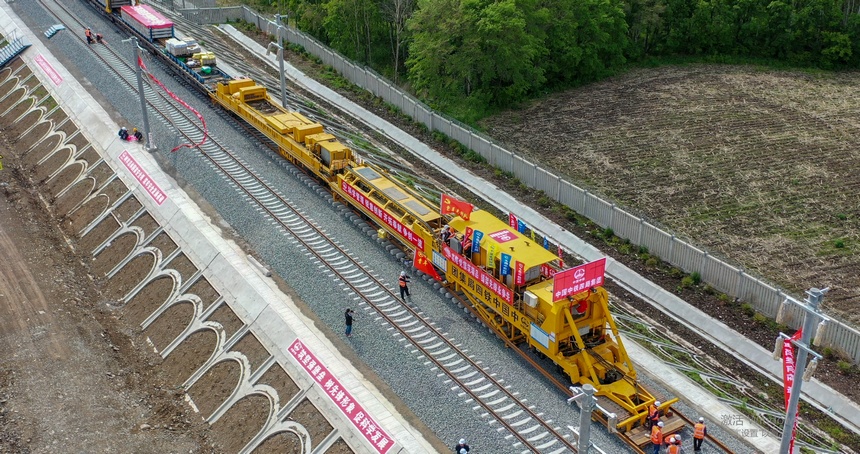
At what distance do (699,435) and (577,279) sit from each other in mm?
5905

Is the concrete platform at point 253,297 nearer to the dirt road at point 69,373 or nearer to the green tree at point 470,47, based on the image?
the dirt road at point 69,373

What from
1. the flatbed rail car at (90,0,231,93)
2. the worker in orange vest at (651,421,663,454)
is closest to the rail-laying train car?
the worker in orange vest at (651,421,663,454)

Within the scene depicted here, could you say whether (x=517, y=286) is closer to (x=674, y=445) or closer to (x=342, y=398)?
(x=342, y=398)

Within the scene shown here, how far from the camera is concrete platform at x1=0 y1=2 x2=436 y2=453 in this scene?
25.3 m

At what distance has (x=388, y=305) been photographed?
31266mm

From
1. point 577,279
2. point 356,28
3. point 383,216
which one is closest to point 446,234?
point 383,216

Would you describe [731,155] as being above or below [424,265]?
below

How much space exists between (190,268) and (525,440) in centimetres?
1817

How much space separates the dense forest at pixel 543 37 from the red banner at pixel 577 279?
27.3 m

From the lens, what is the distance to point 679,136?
51.3 meters

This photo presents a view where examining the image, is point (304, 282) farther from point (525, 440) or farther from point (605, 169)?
point (605, 169)

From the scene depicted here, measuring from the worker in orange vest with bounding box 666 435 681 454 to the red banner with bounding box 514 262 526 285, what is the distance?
7.02 m

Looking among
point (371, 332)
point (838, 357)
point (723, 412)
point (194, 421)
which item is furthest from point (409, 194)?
point (838, 357)

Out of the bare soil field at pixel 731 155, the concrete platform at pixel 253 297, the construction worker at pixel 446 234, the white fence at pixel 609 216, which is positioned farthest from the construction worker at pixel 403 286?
the bare soil field at pixel 731 155
